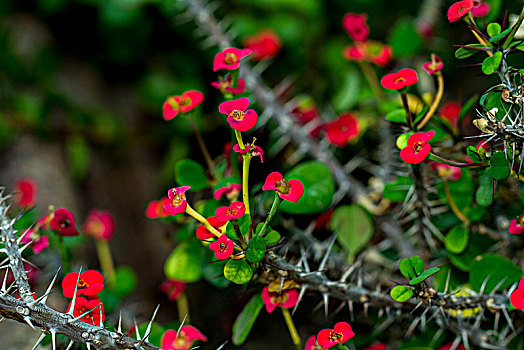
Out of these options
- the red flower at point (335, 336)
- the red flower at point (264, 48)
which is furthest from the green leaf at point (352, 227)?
the red flower at point (264, 48)

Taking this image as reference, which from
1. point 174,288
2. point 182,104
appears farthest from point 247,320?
point 182,104

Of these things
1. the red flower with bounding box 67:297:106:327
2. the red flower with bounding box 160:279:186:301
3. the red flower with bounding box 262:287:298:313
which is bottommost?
the red flower with bounding box 160:279:186:301

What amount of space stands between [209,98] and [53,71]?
2.12 ft

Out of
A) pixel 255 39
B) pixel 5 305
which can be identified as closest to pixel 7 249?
pixel 5 305

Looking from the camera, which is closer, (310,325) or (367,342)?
(367,342)

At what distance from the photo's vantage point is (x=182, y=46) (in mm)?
2062

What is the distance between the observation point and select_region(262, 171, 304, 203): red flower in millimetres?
720

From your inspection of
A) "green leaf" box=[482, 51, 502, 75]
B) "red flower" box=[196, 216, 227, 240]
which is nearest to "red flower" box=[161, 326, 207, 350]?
"red flower" box=[196, 216, 227, 240]

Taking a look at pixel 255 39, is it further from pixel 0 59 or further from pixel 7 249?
pixel 7 249

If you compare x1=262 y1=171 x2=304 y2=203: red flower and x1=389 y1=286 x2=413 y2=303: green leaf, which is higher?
x1=262 y1=171 x2=304 y2=203: red flower

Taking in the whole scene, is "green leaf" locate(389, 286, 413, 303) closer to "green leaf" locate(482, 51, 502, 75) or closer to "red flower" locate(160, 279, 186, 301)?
"green leaf" locate(482, 51, 502, 75)

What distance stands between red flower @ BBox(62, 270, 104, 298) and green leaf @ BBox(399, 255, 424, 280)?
0.46 meters

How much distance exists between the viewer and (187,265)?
3.35ft

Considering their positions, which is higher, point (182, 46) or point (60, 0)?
point (60, 0)
